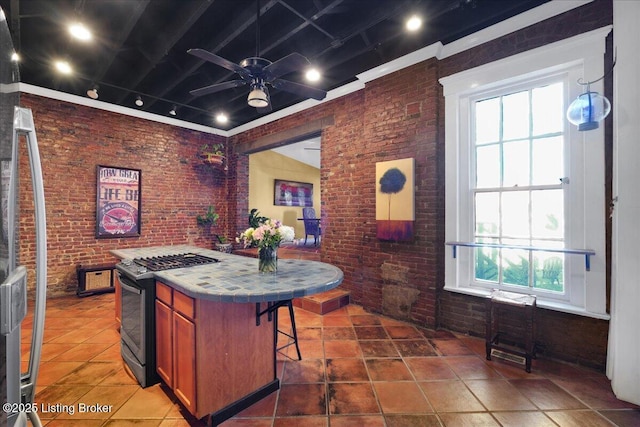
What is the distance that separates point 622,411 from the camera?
1.78 m

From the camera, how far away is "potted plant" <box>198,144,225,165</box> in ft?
18.4

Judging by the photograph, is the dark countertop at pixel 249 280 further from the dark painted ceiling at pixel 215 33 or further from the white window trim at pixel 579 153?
the dark painted ceiling at pixel 215 33

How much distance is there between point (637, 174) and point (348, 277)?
2.96m

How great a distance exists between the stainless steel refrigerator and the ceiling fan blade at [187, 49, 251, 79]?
1245 millimetres

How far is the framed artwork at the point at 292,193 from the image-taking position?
7.58 m

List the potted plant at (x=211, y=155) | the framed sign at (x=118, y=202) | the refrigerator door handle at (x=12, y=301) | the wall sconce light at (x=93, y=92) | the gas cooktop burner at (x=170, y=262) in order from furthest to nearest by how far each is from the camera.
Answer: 1. the potted plant at (x=211, y=155)
2. the framed sign at (x=118, y=202)
3. the wall sconce light at (x=93, y=92)
4. the gas cooktop burner at (x=170, y=262)
5. the refrigerator door handle at (x=12, y=301)

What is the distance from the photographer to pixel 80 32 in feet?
8.93

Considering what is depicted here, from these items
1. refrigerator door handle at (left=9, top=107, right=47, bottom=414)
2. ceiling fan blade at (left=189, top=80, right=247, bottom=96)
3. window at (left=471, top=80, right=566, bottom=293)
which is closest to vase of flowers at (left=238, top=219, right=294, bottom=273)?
refrigerator door handle at (left=9, top=107, right=47, bottom=414)

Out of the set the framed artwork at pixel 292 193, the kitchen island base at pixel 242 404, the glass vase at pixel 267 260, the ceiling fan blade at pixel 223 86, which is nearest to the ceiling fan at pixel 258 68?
the ceiling fan blade at pixel 223 86

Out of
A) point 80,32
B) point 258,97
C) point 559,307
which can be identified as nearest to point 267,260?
point 258,97

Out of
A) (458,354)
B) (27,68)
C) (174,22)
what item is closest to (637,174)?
(458,354)

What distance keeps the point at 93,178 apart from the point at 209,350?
14.4 ft

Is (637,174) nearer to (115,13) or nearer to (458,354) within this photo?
(458,354)

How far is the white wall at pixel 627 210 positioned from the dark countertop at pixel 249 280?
6.51ft
